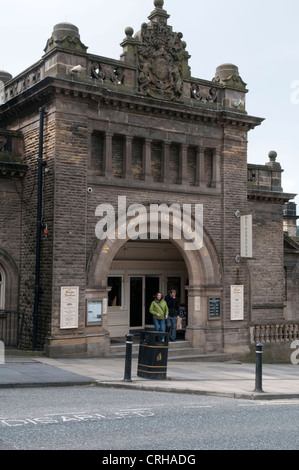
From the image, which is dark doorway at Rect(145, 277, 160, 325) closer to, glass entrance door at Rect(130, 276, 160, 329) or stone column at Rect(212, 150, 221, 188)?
glass entrance door at Rect(130, 276, 160, 329)

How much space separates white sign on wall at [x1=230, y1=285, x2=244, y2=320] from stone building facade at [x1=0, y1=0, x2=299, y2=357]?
0.16 ft

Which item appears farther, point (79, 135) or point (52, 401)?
point (79, 135)

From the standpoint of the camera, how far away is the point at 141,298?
2142cm

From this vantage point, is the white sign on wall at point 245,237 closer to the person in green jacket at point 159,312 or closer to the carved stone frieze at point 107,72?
the person in green jacket at point 159,312

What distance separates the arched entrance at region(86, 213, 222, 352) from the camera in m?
16.7

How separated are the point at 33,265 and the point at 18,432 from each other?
9.30 m

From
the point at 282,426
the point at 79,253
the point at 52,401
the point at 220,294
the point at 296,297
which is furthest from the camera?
the point at 296,297

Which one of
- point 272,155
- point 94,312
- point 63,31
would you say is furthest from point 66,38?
point 272,155

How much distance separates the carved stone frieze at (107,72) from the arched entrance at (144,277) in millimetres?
4695

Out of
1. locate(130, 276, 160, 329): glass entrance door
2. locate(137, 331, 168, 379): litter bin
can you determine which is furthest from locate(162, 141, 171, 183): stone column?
locate(137, 331, 168, 379): litter bin

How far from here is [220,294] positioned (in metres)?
18.8

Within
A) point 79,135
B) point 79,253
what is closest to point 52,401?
point 79,253

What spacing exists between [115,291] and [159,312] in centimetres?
363
